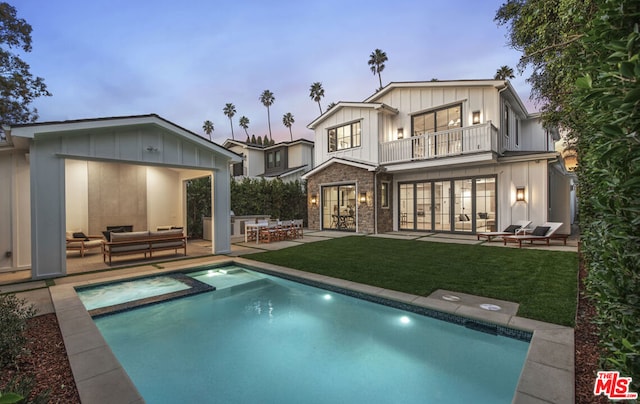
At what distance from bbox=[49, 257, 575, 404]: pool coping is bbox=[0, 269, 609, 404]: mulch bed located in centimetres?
6

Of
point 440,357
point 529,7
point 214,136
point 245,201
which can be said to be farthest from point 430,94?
point 214,136

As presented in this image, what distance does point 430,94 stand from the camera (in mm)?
13055

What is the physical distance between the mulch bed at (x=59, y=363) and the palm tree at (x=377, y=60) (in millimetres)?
33708

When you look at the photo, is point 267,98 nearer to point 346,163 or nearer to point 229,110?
point 229,110

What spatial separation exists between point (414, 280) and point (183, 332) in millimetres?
4103

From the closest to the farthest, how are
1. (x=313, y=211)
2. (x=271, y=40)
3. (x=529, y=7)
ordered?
(x=529, y=7) → (x=313, y=211) → (x=271, y=40)

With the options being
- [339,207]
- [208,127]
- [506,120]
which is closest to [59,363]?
[339,207]

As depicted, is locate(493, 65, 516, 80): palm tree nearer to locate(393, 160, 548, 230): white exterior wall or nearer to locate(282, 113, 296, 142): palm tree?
locate(393, 160, 548, 230): white exterior wall

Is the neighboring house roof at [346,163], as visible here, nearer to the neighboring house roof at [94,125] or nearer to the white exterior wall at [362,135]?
the white exterior wall at [362,135]

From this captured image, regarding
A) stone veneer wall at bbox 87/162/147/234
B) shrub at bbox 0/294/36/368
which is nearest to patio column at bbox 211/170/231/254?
stone veneer wall at bbox 87/162/147/234

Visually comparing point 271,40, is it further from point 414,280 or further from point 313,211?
point 414,280

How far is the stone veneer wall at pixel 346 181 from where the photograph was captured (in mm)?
13766

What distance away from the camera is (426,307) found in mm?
4266

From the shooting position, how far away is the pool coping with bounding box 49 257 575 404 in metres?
2.30
